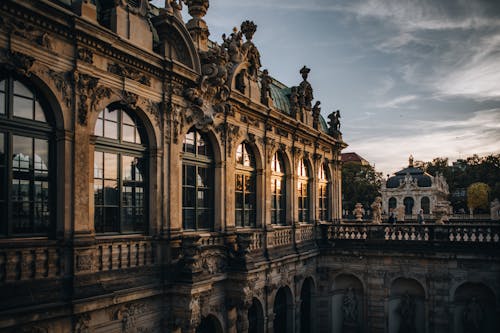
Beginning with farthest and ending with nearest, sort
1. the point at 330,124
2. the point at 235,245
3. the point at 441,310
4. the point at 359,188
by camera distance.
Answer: the point at 359,188 < the point at 330,124 < the point at 441,310 < the point at 235,245

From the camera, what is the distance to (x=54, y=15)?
31.5 feet

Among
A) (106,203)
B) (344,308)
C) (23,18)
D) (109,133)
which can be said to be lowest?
(344,308)

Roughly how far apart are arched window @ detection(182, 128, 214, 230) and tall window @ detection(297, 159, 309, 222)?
25.6 ft

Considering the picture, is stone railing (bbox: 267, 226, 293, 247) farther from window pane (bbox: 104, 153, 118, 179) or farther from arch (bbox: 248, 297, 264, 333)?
window pane (bbox: 104, 153, 118, 179)

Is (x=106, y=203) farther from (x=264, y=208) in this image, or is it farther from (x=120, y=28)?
(x=264, y=208)

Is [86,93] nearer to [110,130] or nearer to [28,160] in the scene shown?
[110,130]

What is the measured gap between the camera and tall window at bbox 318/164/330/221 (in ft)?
83.3

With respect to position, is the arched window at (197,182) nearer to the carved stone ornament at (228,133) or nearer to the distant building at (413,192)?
the carved stone ornament at (228,133)

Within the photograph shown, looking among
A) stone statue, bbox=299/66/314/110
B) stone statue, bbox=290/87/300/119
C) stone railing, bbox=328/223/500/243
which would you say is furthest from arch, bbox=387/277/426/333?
stone statue, bbox=299/66/314/110

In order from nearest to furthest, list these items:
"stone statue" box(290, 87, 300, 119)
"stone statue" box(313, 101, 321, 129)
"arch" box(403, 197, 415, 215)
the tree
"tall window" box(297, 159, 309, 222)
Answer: "stone statue" box(290, 87, 300, 119) < "tall window" box(297, 159, 309, 222) < "stone statue" box(313, 101, 321, 129) < the tree < "arch" box(403, 197, 415, 215)

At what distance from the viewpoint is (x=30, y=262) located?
9.27m

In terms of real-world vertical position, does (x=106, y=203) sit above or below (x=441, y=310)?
above

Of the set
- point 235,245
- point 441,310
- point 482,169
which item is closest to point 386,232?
point 441,310

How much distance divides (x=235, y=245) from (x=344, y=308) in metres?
10.7
